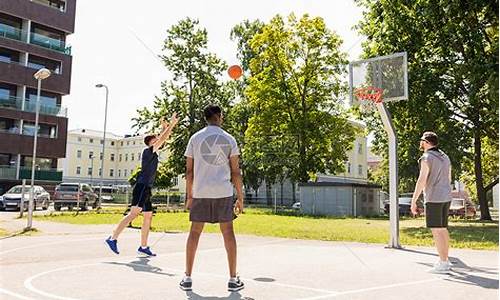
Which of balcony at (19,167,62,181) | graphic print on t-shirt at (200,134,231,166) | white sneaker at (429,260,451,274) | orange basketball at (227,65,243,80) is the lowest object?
white sneaker at (429,260,451,274)

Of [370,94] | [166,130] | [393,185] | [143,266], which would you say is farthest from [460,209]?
[143,266]

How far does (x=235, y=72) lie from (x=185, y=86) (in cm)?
3658

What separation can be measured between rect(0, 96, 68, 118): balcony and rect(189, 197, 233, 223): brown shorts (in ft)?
138

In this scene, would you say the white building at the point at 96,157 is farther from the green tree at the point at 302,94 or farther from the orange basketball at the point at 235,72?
the orange basketball at the point at 235,72

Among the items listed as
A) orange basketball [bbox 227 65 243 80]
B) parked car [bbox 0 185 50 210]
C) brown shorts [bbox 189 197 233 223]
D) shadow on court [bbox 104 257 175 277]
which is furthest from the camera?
parked car [bbox 0 185 50 210]

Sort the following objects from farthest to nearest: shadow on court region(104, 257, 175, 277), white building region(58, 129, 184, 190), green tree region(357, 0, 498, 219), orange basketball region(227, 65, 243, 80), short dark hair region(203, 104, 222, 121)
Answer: white building region(58, 129, 184, 190), green tree region(357, 0, 498, 219), orange basketball region(227, 65, 243, 80), shadow on court region(104, 257, 175, 277), short dark hair region(203, 104, 222, 121)

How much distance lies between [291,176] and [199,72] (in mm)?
13443

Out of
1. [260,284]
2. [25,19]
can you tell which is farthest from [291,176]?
[260,284]

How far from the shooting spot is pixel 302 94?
3953 cm

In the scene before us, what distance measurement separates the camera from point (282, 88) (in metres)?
39.4

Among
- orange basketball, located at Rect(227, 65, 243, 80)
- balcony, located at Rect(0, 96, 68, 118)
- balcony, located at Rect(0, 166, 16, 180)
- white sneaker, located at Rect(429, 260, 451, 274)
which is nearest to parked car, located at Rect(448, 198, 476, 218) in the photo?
orange basketball, located at Rect(227, 65, 243, 80)

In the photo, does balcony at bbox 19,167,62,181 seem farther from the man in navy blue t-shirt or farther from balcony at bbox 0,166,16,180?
the man in navy blue t-shirt

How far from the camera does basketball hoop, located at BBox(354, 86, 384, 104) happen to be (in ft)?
35.9

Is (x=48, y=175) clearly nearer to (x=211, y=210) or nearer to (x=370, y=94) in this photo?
(x=370, y=94)
